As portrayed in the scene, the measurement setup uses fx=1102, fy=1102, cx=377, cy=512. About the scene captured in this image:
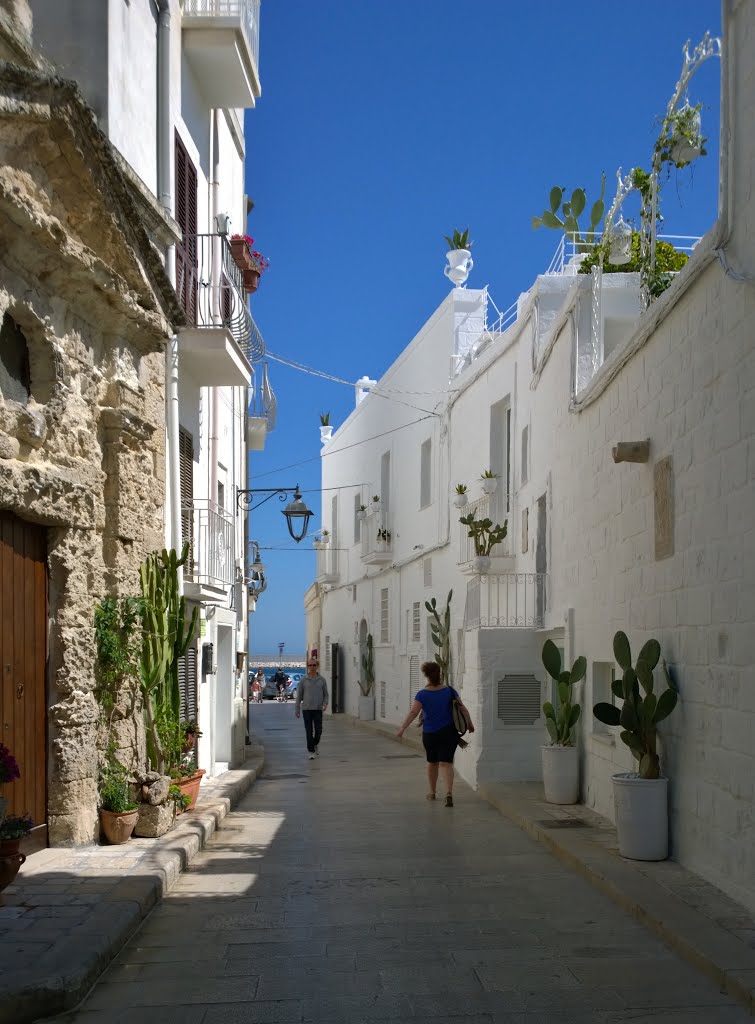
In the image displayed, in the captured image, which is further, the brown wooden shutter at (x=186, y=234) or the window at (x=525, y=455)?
the window at (x=525, y=455)

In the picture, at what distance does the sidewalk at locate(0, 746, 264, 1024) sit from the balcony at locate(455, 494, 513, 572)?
24.3 ft

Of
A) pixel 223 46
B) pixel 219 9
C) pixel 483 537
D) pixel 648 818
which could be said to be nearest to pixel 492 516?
pixel 483 537

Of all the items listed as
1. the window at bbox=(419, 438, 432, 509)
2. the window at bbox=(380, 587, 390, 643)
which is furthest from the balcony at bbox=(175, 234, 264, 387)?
the window at bbox=(380, 587, 390, 643)

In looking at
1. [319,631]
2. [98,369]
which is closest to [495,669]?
[98,369]

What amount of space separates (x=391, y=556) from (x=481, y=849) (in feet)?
53.9

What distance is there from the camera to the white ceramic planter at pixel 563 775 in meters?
11.4

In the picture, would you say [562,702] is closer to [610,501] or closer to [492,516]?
[610,501]

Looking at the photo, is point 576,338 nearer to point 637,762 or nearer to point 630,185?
point 630,185

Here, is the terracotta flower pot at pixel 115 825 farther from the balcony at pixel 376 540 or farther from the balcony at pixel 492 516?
the balcony at pixel 376 540

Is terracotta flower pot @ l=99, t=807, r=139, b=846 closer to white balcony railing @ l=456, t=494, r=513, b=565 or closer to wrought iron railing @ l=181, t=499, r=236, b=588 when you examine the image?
wrought iron railing @ l=181, t=499, r=236, b=588

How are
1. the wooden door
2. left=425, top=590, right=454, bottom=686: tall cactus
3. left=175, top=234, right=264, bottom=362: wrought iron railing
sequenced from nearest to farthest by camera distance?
1. the wooden door
2. left=175, top=234, right=264, bottom=362: wrought iron railing
3. left=425, top=590, right=454, bottom=686: tall cactus

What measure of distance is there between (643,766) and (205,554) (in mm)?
5986

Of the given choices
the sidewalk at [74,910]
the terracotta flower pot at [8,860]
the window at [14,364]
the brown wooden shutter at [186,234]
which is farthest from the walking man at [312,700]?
the terracotta flower pot at [8,860]

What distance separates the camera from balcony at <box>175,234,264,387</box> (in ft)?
38.9
